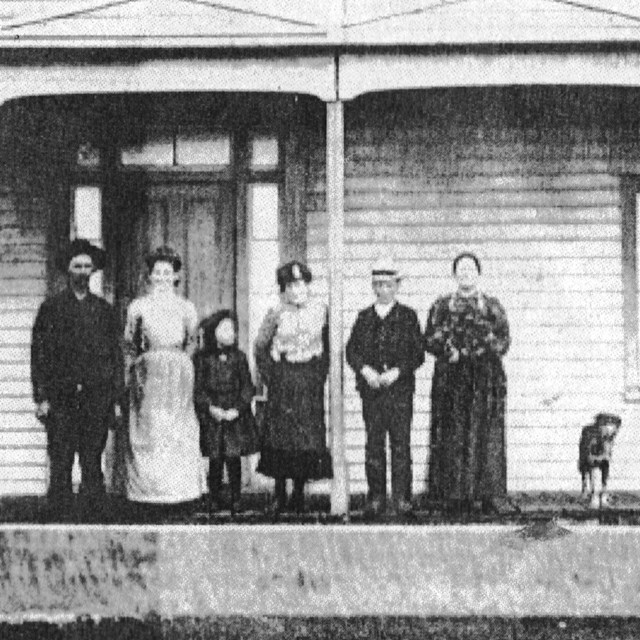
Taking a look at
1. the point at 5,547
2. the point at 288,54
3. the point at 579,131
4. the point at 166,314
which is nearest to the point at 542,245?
the point at 579,131

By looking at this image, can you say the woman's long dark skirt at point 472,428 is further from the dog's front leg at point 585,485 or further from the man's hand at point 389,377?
the dog's front leg at point 585,485

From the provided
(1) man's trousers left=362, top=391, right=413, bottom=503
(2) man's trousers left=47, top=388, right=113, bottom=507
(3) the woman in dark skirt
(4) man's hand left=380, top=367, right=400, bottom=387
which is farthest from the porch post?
(2) man's trousers left=47, top=388, right=113, bottom=507

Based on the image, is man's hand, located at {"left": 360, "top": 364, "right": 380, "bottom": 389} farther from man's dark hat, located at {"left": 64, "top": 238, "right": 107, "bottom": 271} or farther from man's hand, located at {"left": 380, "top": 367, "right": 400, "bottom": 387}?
man's dark hat, located at {"left": 64, "top": 238, "right": 107, "bottom": 271}

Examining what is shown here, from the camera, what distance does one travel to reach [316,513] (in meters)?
8.91

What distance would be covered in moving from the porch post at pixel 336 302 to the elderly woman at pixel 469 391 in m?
0.69

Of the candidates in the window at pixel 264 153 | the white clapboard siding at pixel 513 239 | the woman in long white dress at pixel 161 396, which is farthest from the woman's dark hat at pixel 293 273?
the window at pixel 264 153

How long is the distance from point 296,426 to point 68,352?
174cm

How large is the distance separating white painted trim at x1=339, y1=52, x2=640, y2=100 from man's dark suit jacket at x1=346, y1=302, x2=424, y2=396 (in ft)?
5.52

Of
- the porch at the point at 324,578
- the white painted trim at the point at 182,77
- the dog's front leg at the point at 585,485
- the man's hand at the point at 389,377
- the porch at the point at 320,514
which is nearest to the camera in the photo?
the porch at the point at 324,578

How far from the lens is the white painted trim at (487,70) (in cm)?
873

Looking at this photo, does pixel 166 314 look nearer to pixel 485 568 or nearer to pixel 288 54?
pixel 288 54

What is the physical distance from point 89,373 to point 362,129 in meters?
3.52

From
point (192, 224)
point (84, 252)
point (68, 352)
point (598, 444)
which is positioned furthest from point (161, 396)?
point (598, 444)

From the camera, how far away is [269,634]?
6.71 meters
